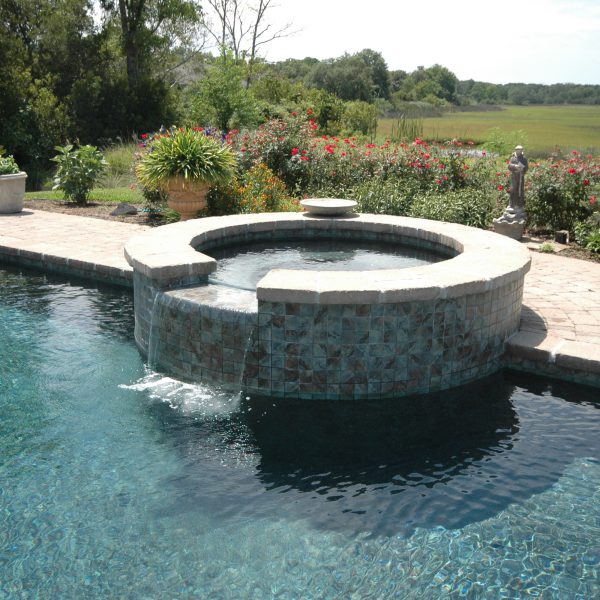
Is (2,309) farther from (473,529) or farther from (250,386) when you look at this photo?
(473,529)

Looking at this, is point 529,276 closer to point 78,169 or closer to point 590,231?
point 590,231

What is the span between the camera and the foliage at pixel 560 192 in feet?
31.4

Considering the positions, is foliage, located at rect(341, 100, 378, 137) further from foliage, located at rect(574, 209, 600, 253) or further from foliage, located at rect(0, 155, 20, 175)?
foliage, located at rect(574, 209, 600, 253)

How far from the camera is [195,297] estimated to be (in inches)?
199

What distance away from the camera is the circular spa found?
460cm

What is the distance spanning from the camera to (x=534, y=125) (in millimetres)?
36375

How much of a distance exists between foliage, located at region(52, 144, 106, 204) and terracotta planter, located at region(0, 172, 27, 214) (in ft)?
2.40

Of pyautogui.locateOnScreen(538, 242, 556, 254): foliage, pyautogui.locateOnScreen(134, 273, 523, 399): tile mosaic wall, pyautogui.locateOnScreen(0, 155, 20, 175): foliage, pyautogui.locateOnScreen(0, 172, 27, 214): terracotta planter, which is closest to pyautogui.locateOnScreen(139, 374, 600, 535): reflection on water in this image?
pyautogui.locateOnScreen(134, 273, 523, 399): tile mosaic wall

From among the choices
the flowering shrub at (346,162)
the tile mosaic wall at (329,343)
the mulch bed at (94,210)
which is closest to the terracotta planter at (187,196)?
the mulch bed at (94,210)

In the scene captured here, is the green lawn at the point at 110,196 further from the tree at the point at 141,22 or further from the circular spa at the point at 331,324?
the tree at the point at 141,22

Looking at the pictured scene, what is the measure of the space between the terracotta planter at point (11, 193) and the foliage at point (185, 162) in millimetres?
3269

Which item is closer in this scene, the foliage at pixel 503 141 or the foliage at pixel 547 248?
the foliage at pixel 547 248

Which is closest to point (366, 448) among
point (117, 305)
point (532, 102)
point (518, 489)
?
point (518, 489)

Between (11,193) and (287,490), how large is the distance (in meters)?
9.61
